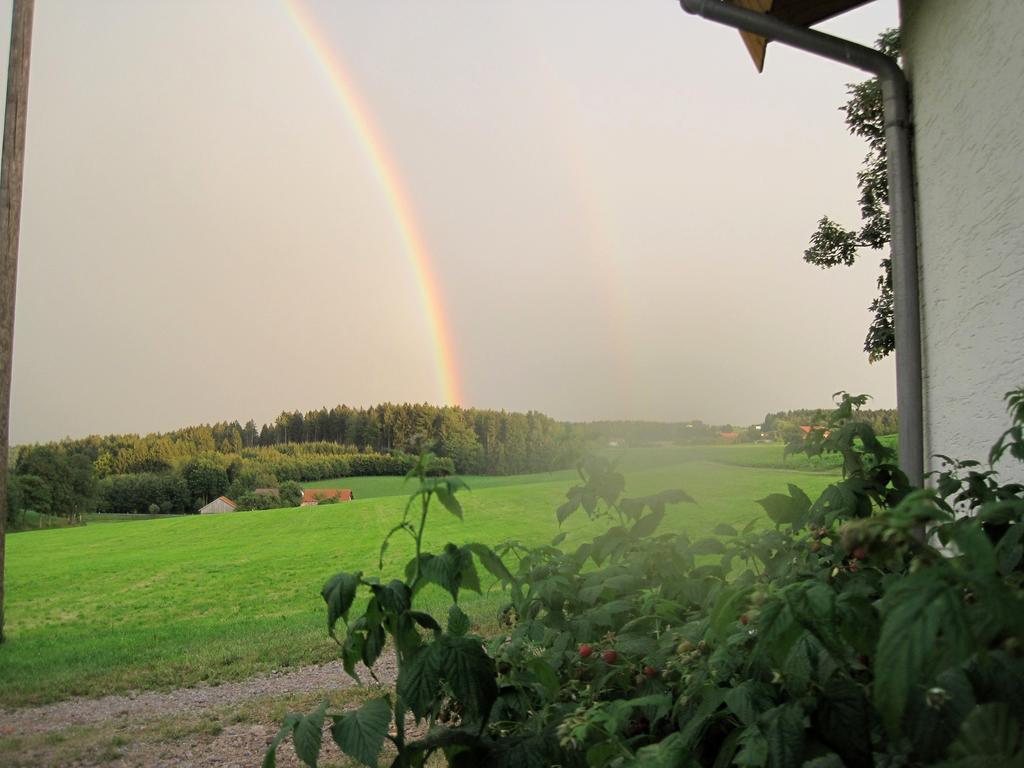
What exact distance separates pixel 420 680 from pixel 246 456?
10.5m

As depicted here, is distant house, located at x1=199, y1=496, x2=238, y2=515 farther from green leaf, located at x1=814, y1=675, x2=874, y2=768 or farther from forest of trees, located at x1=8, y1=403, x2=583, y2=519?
green leaf, located at x1=814, y1=675, x2=874, y2=768

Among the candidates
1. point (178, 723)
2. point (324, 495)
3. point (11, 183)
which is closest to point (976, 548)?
point (178, 723)

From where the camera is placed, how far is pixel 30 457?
347 inches

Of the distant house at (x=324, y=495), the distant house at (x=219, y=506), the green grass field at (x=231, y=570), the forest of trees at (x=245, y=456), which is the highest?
the forest of trees at (x=245, y=456)

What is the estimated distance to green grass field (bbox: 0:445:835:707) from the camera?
4.66 meters

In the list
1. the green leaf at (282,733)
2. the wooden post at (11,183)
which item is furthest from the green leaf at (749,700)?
the wooden post at (11,183)

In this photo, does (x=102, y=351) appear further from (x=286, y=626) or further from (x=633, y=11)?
(x=633, y=11)

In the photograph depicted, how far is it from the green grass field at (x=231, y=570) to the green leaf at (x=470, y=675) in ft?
2.99

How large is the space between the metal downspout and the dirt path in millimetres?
2301

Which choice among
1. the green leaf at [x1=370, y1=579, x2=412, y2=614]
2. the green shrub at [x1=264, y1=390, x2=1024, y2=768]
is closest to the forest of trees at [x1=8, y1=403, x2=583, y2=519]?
the green shrub at [x1=264, y1=390, x2=1024, y2=768]

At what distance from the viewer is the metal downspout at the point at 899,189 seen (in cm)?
219

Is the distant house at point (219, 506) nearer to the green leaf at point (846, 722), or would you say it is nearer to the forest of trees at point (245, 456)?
the forest of trees at point (245, 456)

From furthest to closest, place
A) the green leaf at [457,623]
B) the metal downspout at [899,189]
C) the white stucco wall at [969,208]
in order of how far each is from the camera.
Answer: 1. the metal downspout at [899,189]
2. the white stucco wall at [969,208]
3. the green leaf at [457,623]

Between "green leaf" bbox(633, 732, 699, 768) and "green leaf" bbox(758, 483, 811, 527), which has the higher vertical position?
"green leaf" bbox(758, 483, 811, 527)
